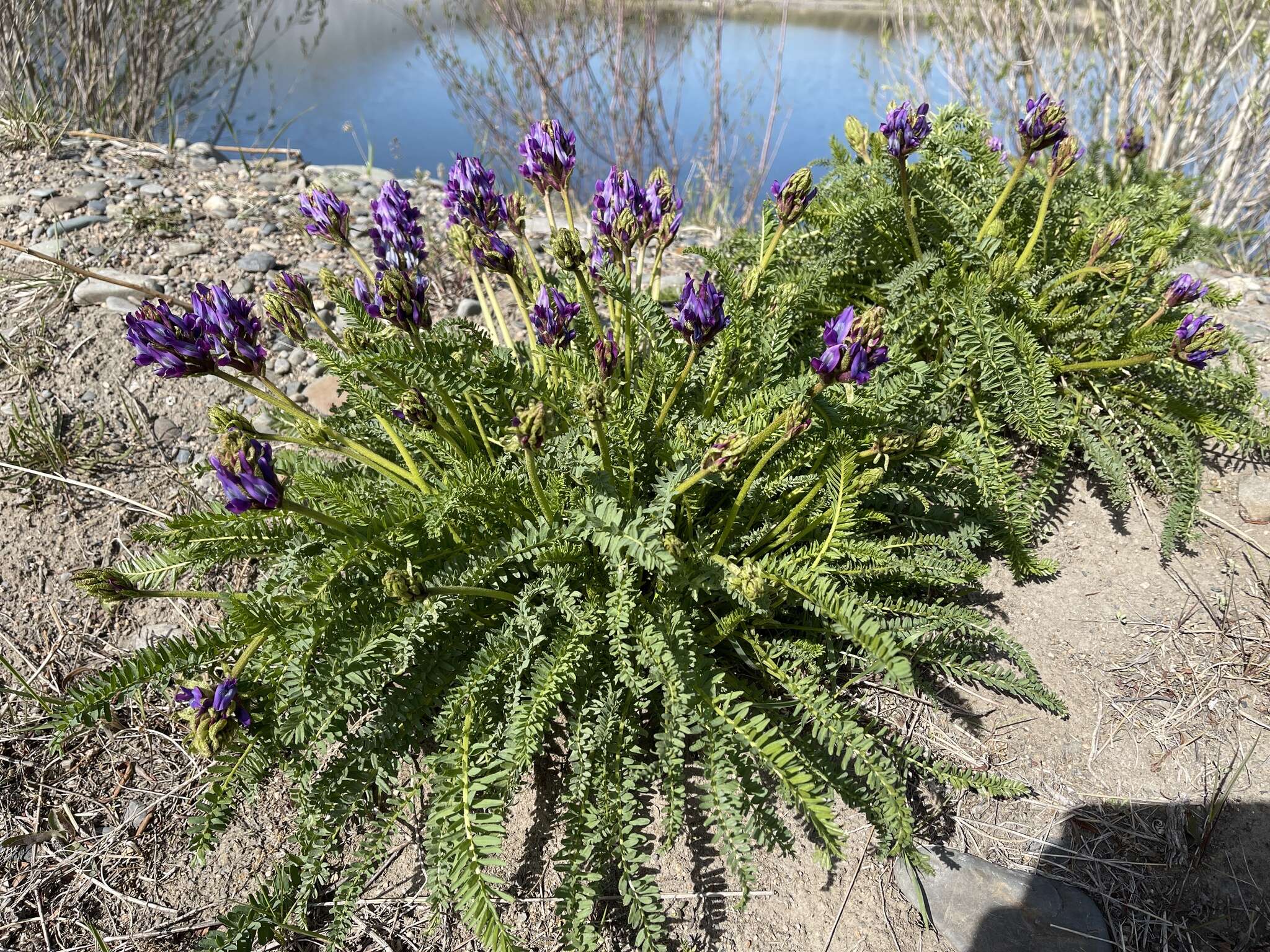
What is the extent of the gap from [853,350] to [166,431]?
2.60 metres

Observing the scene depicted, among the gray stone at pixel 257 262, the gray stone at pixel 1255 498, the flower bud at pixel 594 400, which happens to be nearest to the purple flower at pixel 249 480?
the flower bud at pixel 594 400

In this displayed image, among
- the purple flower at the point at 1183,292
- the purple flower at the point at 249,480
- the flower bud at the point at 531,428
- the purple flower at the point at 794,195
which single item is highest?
the purple flower at the point at 794,195

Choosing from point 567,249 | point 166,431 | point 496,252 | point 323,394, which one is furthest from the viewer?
point 323,394

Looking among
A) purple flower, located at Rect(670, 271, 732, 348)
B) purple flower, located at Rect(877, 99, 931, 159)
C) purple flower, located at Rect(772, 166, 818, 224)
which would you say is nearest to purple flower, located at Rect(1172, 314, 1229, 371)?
purple flower, located at Rect(877, 99, 931, 159)

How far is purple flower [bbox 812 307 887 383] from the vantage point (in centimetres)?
151

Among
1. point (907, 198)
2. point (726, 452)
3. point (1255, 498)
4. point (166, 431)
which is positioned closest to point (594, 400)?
point (726, 452)

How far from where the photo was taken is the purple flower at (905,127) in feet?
6.86

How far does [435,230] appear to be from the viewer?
14.0 feet

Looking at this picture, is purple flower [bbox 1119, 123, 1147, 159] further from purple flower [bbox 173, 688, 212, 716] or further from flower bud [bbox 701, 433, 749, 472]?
purple flower [bbox 173, 688, 212, 716]

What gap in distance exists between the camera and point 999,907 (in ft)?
5.57

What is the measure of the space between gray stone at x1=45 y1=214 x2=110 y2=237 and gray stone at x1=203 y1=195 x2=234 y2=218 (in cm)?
47

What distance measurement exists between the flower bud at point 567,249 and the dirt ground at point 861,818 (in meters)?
1.12

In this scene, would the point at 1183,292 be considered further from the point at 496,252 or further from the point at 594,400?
the point at 496,252

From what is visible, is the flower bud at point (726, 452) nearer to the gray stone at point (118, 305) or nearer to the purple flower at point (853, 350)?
the purple flower at point (853, 350)
